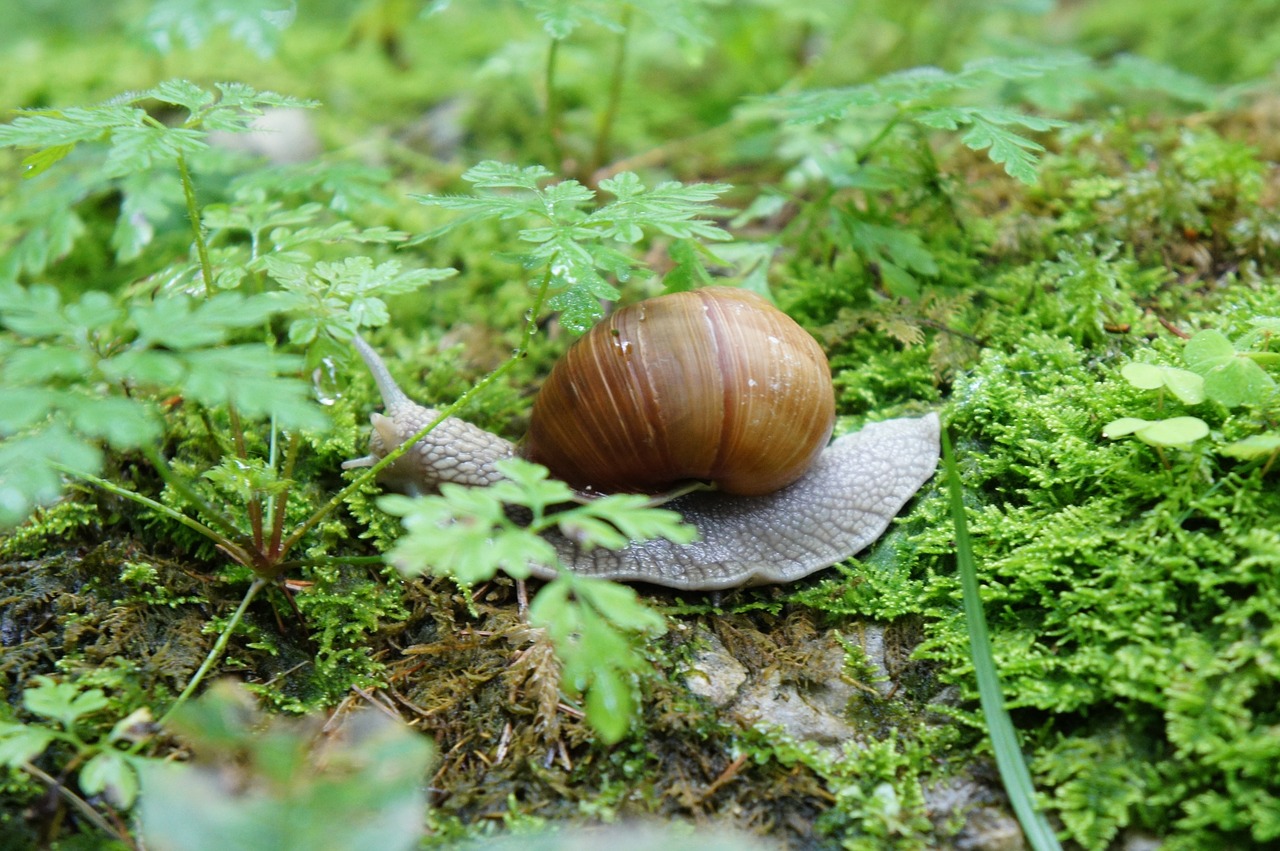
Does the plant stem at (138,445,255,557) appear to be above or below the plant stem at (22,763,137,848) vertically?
above

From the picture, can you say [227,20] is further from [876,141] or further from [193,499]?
[876,141]

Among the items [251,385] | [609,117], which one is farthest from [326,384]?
[609,117]

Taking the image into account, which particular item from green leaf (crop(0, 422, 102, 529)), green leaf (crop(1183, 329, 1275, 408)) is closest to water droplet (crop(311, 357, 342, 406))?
green leaf (crop(0, 422, 102, 529))

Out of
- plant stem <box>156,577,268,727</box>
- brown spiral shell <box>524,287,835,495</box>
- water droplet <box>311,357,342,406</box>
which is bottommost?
plant stem <box>156,577,268,727</box>

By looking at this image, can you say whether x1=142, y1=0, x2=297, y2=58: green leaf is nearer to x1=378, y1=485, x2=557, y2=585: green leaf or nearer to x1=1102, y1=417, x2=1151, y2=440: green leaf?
x1=378, y1=485, x2=557, y2=585: green leaf

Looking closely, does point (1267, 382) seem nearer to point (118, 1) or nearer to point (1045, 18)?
point (1045, 18)
